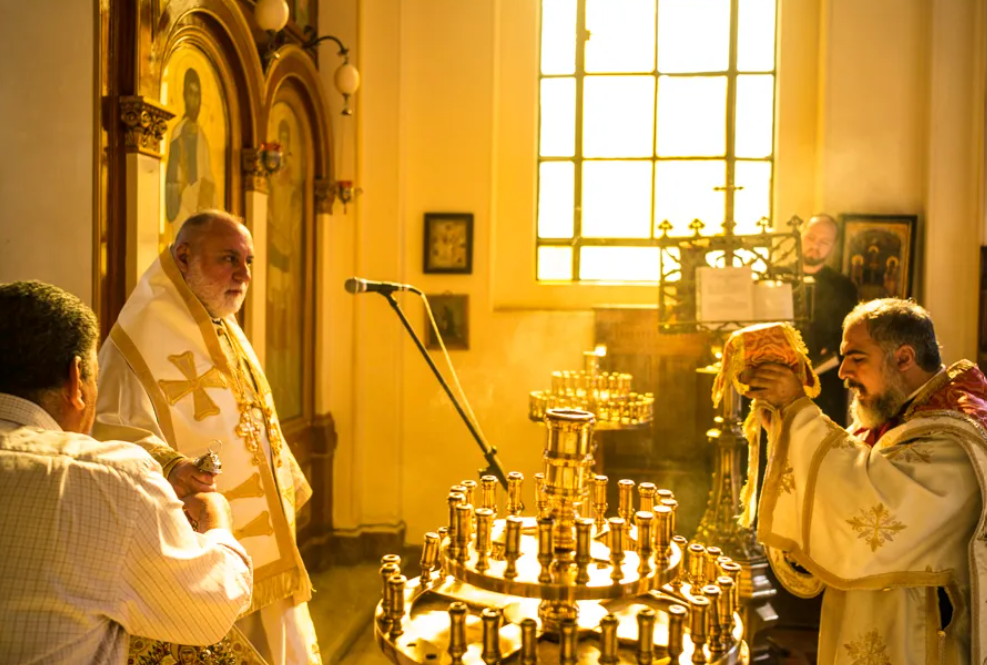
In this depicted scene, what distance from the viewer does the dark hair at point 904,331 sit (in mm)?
2516

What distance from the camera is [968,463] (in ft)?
7.75

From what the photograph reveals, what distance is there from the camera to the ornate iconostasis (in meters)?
3.28

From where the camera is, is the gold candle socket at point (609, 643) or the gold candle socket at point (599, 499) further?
the gold candle socket at point (599, 499)

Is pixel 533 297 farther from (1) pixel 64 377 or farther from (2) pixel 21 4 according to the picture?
(1) pixel 64 377

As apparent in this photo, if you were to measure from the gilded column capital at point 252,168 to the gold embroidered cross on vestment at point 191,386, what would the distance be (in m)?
1.99

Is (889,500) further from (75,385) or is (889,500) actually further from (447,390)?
(75,385)

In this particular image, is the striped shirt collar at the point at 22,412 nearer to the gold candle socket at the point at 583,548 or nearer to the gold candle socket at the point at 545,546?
the gold candle socket at the point at 545,546

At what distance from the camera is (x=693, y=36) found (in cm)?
630

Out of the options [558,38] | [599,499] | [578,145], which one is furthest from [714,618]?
[558,38]

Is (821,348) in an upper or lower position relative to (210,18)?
lower

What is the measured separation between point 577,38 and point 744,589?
13.9 ft

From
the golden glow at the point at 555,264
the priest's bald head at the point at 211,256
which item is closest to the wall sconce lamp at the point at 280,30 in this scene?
the golden glow at the point at 555,264

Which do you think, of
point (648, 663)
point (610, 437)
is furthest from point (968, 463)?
point (610, 437)

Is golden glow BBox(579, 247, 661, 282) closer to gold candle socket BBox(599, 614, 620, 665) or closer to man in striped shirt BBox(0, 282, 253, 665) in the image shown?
gold candle socket BBox(599, 614, 620, 665)
